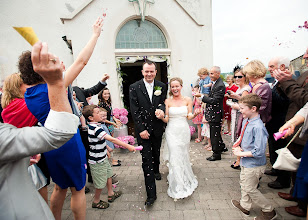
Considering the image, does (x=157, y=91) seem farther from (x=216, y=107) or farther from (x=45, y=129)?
(x=45, y=129)

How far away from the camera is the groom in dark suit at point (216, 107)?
413cm

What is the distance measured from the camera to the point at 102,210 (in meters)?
2.95

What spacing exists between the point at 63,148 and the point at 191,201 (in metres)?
2.39

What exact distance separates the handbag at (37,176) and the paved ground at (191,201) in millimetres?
894

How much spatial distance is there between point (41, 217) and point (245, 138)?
2.67m

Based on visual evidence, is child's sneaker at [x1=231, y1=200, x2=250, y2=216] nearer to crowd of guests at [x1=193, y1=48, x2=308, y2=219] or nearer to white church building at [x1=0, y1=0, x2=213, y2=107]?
crowd of guests at [x1=193, y1=48, x2=308, y2=219]

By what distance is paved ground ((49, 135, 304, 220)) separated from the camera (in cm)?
271

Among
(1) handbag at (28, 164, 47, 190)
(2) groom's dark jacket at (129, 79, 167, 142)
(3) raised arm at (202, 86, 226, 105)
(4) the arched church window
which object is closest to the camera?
(1) handbag at (28, 164, 47, 190)

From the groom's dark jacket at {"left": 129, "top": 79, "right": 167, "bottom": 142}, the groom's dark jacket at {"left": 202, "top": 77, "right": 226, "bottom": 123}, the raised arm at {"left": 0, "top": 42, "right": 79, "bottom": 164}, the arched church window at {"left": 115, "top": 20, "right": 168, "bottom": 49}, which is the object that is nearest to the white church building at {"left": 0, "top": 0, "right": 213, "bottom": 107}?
the arched church window at {"left": 115, "top": 20, "right": 168, "bottom": 49}

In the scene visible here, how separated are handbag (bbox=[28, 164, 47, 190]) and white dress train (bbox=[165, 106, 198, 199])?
6.87 feet

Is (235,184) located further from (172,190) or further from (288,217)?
(172,190)

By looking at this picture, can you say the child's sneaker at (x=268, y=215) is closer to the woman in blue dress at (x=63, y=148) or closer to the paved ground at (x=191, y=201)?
the paved ground at (x=191, y=201)

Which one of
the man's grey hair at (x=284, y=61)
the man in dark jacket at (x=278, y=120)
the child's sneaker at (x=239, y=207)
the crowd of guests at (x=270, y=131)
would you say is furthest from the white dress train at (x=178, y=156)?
the man's grey hair at (x=284, y=61)

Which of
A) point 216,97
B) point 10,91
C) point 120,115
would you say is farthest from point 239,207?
point 120,115
